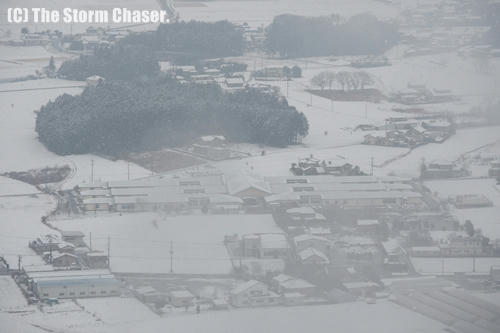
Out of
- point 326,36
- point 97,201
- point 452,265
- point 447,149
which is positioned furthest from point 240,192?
point 326,36

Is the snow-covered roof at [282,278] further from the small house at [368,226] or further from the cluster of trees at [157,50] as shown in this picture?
the cluster of trees at [157,50]

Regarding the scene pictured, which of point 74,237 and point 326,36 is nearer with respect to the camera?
point 74,237

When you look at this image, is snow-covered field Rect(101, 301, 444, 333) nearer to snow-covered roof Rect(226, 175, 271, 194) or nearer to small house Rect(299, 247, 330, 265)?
small house Rect(299, 247, 330, 265)

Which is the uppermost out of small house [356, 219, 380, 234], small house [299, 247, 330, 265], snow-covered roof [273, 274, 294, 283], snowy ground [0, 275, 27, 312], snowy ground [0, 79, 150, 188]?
snowy ground [0, 79, 150, 188]

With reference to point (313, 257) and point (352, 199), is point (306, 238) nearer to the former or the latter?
point (313, 257)

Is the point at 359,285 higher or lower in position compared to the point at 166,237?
lower

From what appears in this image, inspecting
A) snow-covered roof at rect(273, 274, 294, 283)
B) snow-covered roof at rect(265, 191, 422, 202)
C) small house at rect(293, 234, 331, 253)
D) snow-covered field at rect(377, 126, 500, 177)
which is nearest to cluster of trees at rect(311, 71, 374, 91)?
snow-covered field at rect(377, 126, 500, 177)

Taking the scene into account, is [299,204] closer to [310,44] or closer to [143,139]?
[143,139]
